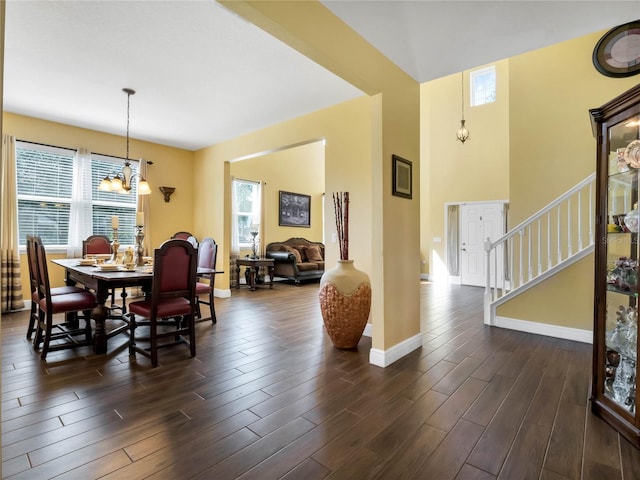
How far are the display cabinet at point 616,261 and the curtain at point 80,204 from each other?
6.42m

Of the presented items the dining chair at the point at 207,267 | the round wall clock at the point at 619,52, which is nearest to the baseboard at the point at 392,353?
the dining chair at the point at 207,267

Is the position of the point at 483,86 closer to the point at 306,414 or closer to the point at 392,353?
the point at 392,353

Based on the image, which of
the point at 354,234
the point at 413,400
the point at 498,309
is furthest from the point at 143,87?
the point at 498,309

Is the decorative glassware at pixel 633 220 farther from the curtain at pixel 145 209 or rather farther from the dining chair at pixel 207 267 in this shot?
the curtain at pixel 145 209

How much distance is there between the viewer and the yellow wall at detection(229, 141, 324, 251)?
25.0 feet

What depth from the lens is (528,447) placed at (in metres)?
1.87

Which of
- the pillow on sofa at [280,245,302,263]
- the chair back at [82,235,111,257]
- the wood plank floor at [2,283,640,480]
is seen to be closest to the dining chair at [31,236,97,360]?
the wood plank floor at [2,283,640,480]

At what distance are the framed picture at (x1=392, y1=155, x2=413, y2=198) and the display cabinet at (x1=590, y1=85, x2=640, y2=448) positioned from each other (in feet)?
4.66

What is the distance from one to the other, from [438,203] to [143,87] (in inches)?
274

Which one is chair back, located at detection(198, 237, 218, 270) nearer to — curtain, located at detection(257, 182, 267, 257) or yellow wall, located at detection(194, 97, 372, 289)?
yellow wall, located at detection(194, 97, 372, 289)

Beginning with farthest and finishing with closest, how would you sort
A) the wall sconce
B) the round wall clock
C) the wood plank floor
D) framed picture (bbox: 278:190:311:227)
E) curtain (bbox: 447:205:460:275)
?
curtain (bbox: 447:205:460:275), framed picture (bbox: 278:190:311:227), the wall sconce, the round wall clock, the wood plank floor

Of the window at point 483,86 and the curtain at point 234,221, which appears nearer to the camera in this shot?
the curtain at point 234,221

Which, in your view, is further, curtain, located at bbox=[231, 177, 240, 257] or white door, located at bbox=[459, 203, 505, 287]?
white door, located at bbox=[459, 203, 505, 287]

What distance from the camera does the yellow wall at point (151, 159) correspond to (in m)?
4.92
